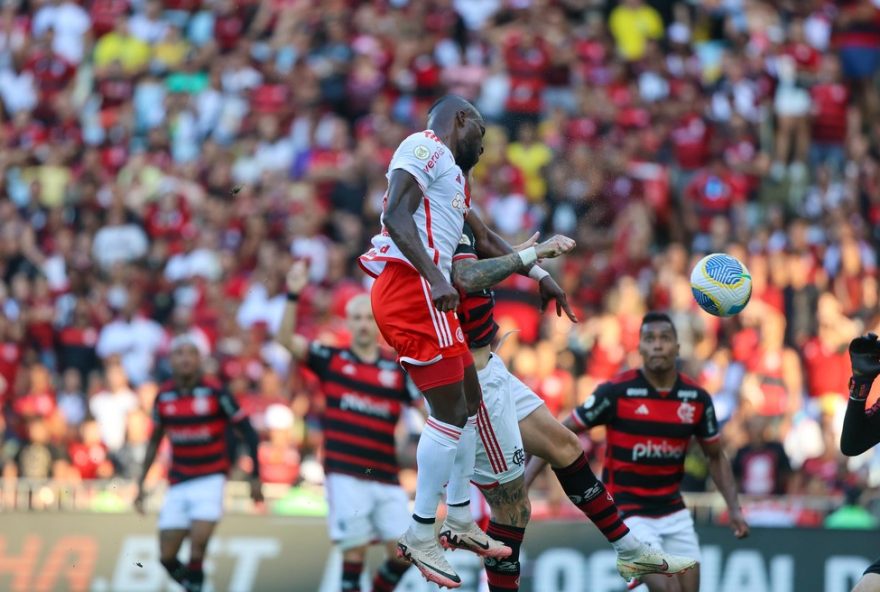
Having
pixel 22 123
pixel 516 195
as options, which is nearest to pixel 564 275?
pixel 516 195

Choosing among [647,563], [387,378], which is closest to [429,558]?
[647,563]

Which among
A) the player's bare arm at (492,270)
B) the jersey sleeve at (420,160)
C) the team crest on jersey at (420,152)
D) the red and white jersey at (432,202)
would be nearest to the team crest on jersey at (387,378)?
the red and white jersey at (432,202)

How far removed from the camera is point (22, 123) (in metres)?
23.1

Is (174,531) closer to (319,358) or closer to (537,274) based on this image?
(319,358)

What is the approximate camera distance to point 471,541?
29.9 ft

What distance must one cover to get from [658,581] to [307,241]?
386 inches

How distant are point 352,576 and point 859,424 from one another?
4.93 m

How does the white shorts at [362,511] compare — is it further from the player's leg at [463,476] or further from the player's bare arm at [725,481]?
the player's leg at [463,476]

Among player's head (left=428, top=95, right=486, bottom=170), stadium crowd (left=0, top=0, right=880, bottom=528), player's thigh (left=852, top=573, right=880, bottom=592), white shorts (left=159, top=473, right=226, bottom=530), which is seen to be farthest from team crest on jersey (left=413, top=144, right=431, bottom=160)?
stadium crowd (left=0, top=0, right=880, bottom=528)

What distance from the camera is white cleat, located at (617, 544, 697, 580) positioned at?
30.8 ft

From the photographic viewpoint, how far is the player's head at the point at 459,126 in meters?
8.98

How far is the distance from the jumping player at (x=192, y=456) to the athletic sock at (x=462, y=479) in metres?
4.39

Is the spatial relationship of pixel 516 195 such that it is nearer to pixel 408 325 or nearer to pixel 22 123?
pixel 22 123

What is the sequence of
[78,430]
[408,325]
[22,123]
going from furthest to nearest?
1. [22,123]
2. [78,430]
3. [408,325]
